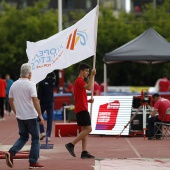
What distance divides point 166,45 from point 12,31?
3033 cm

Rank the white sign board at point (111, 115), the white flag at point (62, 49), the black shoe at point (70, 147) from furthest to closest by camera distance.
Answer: the white sign board at point (111, 115), the white flag at point (62, 49), the black shoe at point (70, 147)


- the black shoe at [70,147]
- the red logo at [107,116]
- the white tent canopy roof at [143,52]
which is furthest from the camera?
the white tent canopy roof at [143,52]

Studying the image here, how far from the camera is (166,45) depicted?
80.6 feet

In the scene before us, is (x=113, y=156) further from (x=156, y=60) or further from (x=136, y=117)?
(x=156, y=60)

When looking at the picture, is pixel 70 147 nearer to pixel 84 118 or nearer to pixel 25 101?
pixel 84 118

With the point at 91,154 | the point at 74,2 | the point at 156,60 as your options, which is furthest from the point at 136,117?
the point at 74,2

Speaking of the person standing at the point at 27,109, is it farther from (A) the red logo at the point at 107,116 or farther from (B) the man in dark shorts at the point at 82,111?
(A) the red logo at the point at 107,116

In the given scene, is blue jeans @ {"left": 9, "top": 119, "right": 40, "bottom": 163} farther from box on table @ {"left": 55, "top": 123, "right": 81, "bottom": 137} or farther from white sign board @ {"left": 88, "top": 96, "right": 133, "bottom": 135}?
white sign board @ {"left": 88, "top": 96, "right": 133, "bottom": 135}

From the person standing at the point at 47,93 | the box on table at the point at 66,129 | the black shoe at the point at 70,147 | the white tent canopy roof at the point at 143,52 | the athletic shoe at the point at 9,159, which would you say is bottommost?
the box on table at the point at 66,129

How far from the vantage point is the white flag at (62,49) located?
16.1m

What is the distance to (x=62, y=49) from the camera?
638 inches

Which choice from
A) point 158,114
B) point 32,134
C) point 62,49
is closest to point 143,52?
point 158,114

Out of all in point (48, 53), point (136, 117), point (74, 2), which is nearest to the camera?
point (48, 53)

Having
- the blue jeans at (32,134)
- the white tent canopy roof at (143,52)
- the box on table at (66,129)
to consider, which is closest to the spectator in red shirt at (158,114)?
the box on table at (66,129)
